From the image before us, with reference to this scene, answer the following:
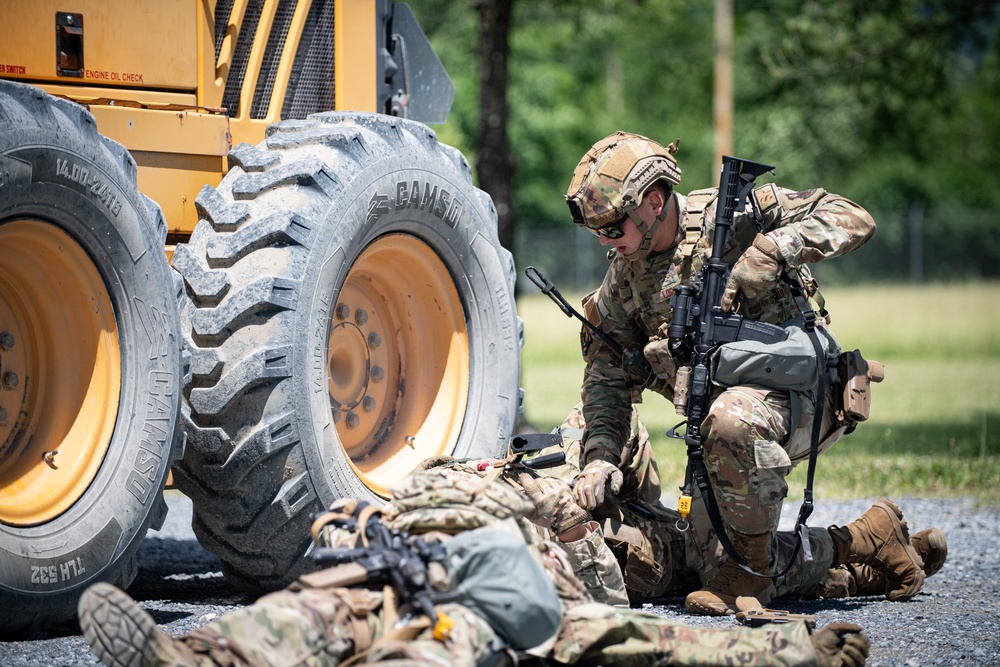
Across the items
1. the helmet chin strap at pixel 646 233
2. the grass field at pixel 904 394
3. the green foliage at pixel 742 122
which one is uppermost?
the green foliage at pixel 742 122

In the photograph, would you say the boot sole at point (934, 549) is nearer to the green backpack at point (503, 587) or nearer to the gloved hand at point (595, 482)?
the gloved hand at point (595, 482)

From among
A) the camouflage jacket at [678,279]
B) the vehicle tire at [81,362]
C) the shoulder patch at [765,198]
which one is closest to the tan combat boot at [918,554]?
the camouflage jacket at [678,279]

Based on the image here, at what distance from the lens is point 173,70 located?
5609mm

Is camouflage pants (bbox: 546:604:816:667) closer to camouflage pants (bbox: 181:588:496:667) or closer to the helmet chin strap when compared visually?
camouflage pants (bbox: 181:588:496:667)

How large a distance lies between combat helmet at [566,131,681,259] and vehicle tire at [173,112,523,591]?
693 mm

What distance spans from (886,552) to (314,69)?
3.33m

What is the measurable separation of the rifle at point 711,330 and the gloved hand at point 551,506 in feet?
1.66

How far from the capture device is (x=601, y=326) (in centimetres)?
615

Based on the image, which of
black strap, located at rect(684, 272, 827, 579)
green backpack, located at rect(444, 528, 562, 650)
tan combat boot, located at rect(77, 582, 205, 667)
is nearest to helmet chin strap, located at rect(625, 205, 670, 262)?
black strap, located at rect(684, 272, 827, 579)

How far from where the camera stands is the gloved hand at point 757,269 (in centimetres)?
544

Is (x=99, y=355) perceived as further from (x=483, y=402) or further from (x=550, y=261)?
(x=550, y=261)

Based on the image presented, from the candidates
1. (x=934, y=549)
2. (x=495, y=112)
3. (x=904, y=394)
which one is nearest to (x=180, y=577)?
Answer: (x=934, y=549)

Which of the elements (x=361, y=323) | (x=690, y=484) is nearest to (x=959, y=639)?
(x=690, y=484)

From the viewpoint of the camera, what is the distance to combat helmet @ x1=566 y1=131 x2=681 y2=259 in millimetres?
5551
